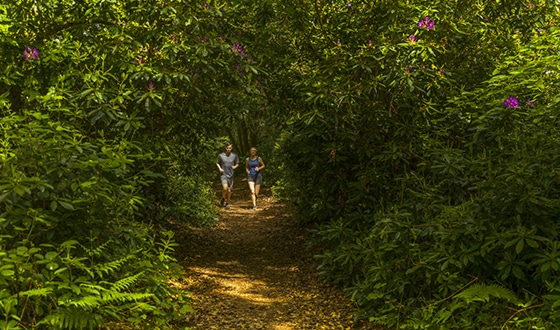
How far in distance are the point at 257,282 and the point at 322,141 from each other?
221 centimetres

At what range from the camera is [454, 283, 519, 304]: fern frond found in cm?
380

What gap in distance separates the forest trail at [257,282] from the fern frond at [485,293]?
128 centimetres

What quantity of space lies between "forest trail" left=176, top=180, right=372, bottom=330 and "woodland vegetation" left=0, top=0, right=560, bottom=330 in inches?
14.5

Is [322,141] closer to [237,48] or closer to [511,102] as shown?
[237,48]

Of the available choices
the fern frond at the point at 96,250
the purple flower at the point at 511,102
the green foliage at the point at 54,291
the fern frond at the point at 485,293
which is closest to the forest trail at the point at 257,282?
the fern frond at the point at 485,293

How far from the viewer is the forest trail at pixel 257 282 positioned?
5230 mm

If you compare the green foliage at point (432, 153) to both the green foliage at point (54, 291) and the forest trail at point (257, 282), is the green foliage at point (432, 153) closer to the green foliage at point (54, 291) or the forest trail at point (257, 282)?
the forest trail at point (257, 282)

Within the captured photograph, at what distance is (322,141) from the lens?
22.1 feet

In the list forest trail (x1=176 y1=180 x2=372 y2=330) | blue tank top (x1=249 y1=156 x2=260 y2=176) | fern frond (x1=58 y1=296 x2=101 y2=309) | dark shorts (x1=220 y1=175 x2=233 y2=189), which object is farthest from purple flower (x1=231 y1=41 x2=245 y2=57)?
blue tank top (x1=249 y1=156 x2=260 y2=176)

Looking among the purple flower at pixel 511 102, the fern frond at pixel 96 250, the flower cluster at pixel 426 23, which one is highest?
the flower cluster at pixel 426 23

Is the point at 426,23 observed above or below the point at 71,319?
above

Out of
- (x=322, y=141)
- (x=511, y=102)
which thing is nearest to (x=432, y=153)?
(x=511, y=102)

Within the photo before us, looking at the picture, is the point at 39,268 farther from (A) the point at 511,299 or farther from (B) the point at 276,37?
(B) the point at 276,37

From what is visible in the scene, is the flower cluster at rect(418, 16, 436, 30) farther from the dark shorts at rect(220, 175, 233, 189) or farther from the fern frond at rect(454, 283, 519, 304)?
the dark shorts at rect(220, 175, 233, 189)
